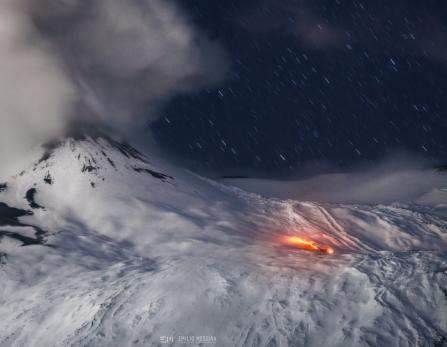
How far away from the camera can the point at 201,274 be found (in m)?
47.1

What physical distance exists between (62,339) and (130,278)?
13.0m

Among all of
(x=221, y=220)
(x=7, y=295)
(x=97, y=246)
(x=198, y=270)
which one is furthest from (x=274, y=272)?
(x=221, y=220)

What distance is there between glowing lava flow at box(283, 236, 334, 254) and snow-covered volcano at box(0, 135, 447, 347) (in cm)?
265

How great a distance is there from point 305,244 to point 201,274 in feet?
87.7

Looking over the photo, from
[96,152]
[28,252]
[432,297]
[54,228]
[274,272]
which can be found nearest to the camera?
[432,297]

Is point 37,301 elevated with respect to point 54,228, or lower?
lower

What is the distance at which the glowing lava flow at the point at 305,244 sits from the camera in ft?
220

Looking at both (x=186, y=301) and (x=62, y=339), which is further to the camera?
(x=186, y=301)

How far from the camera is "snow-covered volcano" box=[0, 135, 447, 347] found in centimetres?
3519

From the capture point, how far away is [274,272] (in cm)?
4522

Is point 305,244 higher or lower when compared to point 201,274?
higher

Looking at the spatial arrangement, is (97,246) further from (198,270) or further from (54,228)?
(198,270)

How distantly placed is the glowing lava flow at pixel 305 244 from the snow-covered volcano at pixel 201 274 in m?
2.65

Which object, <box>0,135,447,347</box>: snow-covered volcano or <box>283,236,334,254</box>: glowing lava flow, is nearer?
<box>0,135,447,347</box>: snow-covered volcano
